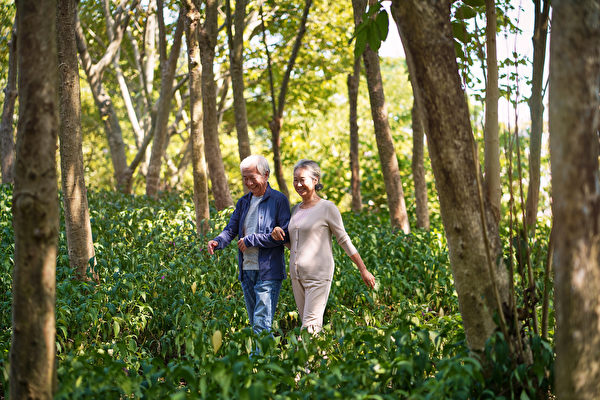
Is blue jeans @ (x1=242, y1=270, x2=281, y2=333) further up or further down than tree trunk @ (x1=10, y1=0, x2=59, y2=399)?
further down

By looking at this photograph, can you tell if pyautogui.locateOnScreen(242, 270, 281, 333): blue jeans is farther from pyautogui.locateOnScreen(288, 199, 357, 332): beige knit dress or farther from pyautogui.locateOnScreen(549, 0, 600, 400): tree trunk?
pyautogui.locateOnScreen(549, 0, 600, 400): tree trunk

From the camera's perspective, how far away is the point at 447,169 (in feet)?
11.7

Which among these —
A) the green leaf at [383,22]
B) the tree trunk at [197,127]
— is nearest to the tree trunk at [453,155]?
the green leaf at [383,22]

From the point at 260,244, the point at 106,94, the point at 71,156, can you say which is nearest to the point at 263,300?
the point at 260,244

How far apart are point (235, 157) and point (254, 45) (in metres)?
17.5

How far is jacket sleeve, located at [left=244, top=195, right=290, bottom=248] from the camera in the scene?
498cm

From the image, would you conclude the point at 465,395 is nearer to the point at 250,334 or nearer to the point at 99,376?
the point at 250,334

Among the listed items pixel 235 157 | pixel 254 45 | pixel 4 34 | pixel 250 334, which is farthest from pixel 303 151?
pixel 250 334

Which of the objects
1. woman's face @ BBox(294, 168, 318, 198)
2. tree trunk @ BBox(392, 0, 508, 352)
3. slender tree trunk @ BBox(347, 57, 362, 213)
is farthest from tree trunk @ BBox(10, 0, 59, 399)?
slender tree trunk @ BBox(347, 57, 362, 213)

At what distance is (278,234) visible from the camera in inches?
195

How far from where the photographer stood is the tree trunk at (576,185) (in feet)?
9.52

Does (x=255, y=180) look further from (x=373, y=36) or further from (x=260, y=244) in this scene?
(x=373, y=36)

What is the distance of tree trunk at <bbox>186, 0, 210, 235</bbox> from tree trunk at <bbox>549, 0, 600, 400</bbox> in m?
5.95

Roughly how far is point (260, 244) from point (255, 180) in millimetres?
554
